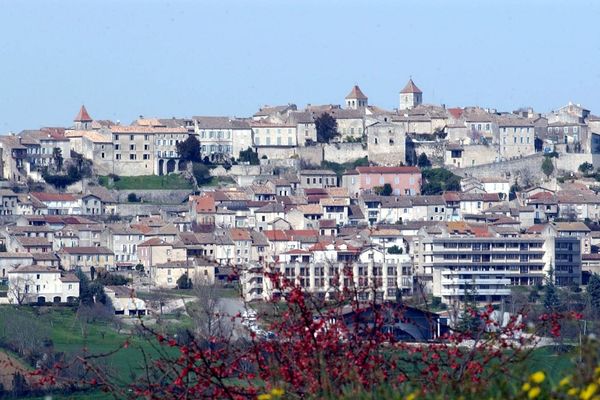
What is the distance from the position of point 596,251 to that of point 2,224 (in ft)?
64.0

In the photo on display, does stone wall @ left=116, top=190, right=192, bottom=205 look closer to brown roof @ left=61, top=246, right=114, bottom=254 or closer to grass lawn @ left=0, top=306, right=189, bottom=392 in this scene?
brown roof @ left=61, top=246, right=114, bottom=254

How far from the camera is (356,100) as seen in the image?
7231cm

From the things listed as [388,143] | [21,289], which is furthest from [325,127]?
[21,289]

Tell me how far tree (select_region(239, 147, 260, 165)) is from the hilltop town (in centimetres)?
6

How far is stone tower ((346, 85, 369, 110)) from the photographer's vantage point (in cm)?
7225

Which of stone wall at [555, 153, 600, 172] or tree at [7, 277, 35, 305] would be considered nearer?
tree at [7, 277, 35, 305]

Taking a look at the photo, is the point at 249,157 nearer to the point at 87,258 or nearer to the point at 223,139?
the point at 223,139

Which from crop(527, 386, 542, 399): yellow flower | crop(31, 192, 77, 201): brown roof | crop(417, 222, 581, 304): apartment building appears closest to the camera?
crop(527, 386, 542, 399): yellow flower

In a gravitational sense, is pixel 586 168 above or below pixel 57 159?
below

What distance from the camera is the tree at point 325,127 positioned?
63812 millimetres

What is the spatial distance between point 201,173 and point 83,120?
33.5ft

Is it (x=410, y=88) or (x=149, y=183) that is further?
(x=410, y=88)

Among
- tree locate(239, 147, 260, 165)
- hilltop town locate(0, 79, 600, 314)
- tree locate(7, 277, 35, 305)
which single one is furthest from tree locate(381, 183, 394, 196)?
tree locate(7, 277, 35, 305)

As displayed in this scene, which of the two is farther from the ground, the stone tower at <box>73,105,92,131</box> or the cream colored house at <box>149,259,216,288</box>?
the stone tower at <box>73,105,92,131</box>
